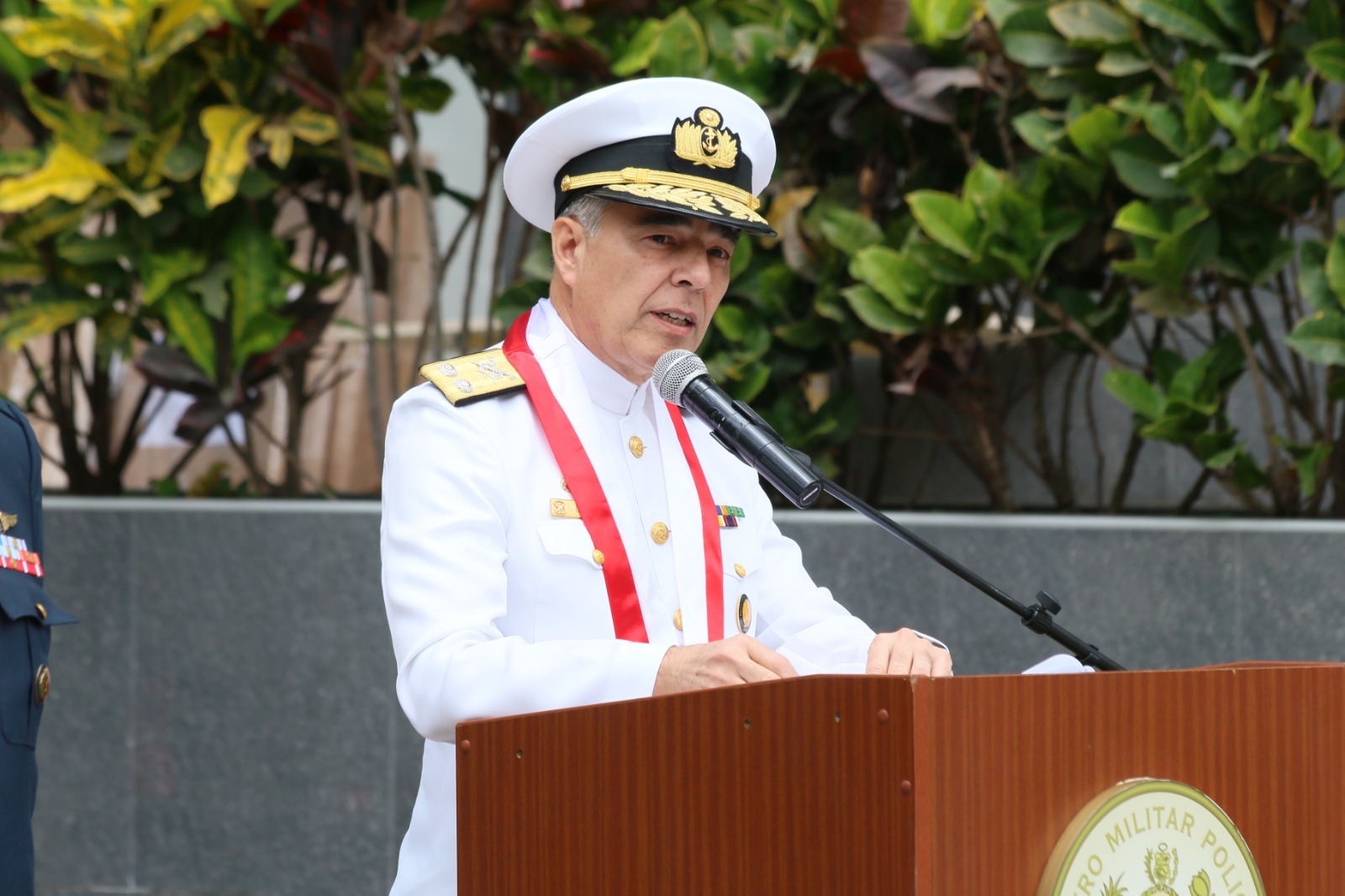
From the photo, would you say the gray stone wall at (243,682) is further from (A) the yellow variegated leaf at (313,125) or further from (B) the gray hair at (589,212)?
(B) the gray hair at (589,212)

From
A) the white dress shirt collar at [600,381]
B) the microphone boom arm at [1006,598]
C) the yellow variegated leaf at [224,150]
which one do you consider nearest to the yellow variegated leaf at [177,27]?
the yellow variegated leaf at [224,150]

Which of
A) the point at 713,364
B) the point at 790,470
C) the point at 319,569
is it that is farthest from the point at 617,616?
the point at 319,569

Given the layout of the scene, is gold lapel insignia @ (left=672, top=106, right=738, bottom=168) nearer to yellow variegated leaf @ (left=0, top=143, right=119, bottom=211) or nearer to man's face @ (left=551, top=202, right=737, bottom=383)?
man's face @ (left=551, top=202, right=737, bottom=383)

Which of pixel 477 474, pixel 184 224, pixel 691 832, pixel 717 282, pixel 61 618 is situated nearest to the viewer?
pixel 691 832

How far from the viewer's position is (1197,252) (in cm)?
367

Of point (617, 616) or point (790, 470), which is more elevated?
point (790, 470)

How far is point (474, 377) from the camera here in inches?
80.2

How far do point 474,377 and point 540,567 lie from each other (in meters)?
0.29

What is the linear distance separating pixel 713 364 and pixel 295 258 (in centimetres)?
180

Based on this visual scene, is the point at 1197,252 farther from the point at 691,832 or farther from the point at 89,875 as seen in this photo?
the point at 89,875

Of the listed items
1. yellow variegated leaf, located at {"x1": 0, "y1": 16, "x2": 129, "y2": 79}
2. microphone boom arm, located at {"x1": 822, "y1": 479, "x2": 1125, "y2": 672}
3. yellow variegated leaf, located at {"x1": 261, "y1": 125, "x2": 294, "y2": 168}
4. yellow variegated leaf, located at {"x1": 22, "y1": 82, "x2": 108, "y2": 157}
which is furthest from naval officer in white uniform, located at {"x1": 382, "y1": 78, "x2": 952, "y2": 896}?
yellow variegated leaf, located at {"x1": 22, "y1": 82, "x2": 108, "y2": 157}

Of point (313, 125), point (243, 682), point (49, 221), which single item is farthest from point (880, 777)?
point (49, 221)

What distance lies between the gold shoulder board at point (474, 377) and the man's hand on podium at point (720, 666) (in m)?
0.54

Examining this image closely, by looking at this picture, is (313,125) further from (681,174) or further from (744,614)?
(744,614)
